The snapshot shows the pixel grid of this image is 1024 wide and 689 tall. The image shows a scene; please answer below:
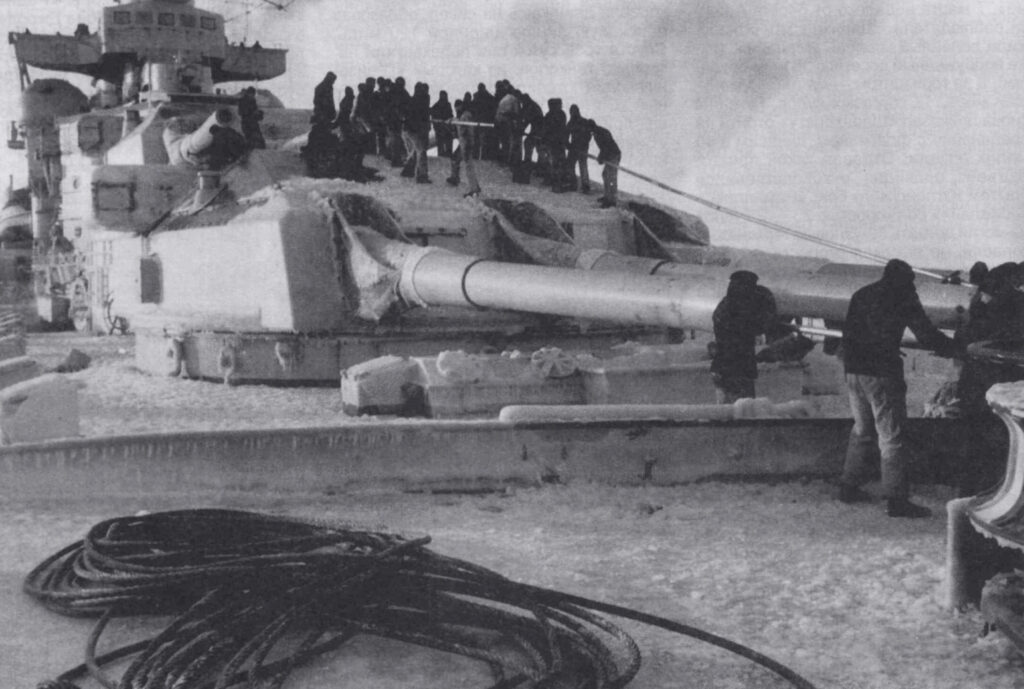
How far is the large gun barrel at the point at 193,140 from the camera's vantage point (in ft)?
35.9

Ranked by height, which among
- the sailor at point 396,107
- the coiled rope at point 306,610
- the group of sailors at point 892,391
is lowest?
the coiled rope at point 306,610

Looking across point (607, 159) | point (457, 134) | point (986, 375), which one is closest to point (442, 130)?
point (457, 134)

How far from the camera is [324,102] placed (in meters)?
11.8

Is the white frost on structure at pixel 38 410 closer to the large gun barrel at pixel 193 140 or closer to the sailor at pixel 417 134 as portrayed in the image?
the large gun barrel at pixel 193 140

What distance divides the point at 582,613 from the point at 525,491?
2.25 meters

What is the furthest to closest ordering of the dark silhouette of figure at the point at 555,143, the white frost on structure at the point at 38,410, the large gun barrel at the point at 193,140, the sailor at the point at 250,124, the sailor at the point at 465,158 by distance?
the dark silhouette of figure at the point at 555,143 → the sailor at the point at 250,124 → the sailor at the point at 465,158 → the large gun barrel at the point at 193,140 → the white frost on structure at the point at 38,410

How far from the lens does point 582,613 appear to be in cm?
374

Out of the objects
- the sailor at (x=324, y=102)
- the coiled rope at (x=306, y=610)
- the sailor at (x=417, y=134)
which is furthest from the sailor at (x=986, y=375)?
the sailor at (x=324, y=102)

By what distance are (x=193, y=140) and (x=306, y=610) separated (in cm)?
833

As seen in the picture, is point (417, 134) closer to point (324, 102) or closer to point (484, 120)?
point (324, 102)

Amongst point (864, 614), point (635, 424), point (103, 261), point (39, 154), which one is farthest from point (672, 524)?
point (39, 154)

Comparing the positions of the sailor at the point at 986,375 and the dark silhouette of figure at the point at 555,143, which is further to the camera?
the dark silhouette of figure at the point at 555,143

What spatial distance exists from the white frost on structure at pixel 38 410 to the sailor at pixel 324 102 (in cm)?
503

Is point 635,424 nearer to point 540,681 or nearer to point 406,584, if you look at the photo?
point 406,584
